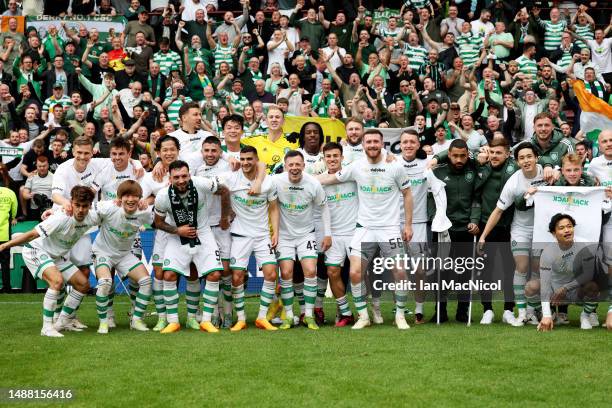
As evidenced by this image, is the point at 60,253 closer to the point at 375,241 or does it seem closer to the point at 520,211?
the point at 375,241

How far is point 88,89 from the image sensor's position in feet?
76.0

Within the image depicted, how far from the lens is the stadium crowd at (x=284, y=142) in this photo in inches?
505

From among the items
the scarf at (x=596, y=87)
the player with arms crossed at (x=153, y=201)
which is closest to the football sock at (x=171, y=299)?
the player with arms crossed at (x=153, y=201)

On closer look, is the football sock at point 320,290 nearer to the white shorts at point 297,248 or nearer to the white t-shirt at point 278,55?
the white shorts at point 297,248

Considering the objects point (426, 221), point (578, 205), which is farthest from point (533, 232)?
point (426, 221)

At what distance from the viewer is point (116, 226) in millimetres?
12773

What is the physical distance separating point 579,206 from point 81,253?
6224 mm

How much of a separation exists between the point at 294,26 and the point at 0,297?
10213 millimetres

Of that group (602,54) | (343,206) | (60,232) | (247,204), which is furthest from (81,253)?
(602,54)

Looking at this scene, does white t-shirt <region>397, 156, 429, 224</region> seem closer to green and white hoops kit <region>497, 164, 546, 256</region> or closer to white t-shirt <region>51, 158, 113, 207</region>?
green and white hoops kit <region>497, 164, 546, 256</region>

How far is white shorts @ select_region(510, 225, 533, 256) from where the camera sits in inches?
513

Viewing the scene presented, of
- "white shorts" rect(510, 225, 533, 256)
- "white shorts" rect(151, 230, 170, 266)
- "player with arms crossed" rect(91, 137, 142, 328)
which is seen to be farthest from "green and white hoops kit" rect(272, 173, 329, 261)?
"white shorts" rect(510, 225, 533, 256)

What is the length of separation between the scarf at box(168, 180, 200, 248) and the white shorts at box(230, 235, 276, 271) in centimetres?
54

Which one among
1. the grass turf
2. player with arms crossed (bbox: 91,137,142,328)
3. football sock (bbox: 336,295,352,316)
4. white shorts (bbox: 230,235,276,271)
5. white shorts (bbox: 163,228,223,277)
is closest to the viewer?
the grass turf
